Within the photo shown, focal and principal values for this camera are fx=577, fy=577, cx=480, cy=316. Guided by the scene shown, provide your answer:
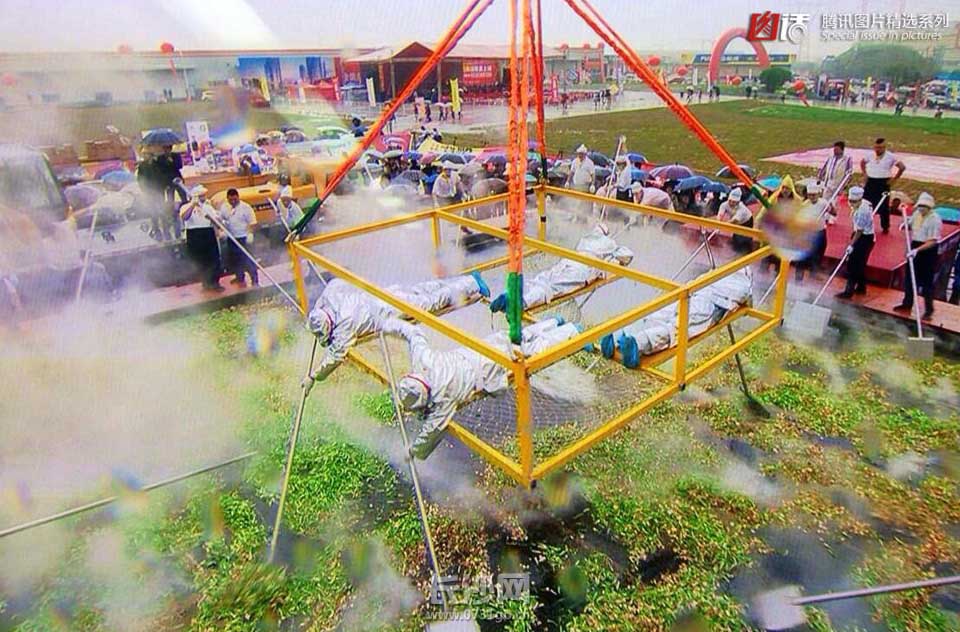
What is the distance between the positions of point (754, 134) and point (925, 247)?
17037 millimetres

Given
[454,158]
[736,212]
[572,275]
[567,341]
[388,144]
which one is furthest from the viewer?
[388,144]

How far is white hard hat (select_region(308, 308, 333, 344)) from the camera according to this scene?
351 cm

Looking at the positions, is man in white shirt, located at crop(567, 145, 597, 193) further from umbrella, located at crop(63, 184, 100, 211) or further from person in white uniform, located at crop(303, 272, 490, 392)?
umbrella, located at crop(63, 184, 100, 211)

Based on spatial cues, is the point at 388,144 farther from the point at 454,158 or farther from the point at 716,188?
the point at 716,188

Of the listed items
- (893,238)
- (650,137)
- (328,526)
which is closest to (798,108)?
(650,137)

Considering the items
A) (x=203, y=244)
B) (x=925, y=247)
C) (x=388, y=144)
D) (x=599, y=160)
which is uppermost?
(x=388, y=144)

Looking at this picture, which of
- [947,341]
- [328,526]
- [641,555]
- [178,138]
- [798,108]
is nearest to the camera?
[641,555]

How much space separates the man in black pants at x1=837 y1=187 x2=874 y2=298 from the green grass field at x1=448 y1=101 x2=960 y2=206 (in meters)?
6.69

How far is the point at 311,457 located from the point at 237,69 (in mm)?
15230

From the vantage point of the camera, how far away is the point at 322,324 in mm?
3512

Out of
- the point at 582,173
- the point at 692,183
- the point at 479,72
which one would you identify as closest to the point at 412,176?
the point at 582,173

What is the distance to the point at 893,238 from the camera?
823cm

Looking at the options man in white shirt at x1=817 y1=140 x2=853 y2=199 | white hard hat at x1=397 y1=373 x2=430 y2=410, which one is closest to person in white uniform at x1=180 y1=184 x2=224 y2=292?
white hard hat at x1=397 y1=373 x2=430 y2=410

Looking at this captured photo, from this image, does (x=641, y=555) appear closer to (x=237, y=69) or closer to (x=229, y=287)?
(x=229, y=287)
